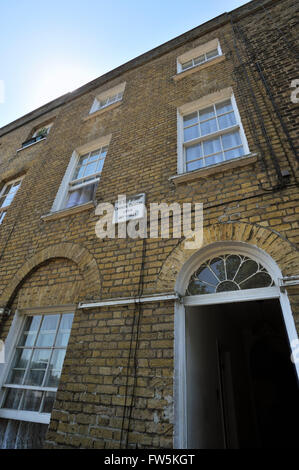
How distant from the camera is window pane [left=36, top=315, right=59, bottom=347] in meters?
3.55

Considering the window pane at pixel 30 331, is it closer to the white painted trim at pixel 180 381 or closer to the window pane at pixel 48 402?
the window pane at pixel 48 402

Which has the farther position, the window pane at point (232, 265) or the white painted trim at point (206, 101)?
the white painted trim at point (206, 101)

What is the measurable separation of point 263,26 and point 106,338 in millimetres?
7334

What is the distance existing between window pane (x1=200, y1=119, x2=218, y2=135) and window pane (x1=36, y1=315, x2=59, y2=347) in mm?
4264

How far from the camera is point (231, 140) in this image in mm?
4020

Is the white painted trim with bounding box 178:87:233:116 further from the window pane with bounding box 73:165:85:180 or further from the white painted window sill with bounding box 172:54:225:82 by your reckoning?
the window pane with bounding box 73:165:85:180

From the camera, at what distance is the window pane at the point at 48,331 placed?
11.7ft

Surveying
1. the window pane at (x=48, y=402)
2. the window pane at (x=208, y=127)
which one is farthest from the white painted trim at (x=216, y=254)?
the window pane at (x=208, y=127)

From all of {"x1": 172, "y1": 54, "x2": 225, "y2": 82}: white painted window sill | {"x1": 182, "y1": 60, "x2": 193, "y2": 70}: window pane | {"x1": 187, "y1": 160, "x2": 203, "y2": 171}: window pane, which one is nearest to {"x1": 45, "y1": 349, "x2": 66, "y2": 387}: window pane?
{"x1": 187, "y1": 160, "x2": 203, "y2": 171}: window pane

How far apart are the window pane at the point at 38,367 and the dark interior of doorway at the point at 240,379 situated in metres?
2.18

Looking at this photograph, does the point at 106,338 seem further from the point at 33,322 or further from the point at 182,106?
the point at 182,106

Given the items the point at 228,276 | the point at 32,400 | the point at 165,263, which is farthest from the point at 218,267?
the point at 32,400

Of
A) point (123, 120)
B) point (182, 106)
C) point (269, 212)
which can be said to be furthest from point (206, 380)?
point (123, 120)

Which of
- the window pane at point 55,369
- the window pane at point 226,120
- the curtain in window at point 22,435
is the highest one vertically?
the window pane at point 226,120
